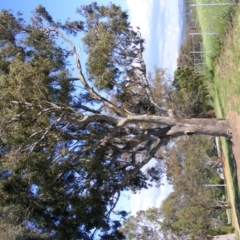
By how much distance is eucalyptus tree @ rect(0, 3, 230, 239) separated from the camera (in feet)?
50.0

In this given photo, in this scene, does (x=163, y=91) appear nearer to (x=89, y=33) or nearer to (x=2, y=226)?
(x=89, y=33)

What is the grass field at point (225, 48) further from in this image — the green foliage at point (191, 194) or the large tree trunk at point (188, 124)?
the green foliage at point (191, 194)

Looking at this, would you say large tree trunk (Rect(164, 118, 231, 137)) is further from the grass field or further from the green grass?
the green grass

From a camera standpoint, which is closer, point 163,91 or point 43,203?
point 43,203

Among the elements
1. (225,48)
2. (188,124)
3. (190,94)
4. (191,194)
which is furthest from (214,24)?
(191,194)

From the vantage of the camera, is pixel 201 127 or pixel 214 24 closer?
pixel 201 127

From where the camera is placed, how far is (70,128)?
56.6 feet

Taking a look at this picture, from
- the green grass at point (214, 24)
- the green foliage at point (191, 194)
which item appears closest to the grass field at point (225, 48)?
the green grass at point (214, 24)

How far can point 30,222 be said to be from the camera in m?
15.5

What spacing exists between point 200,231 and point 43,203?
48.0 feet

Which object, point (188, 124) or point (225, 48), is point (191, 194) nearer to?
point (188, 124)

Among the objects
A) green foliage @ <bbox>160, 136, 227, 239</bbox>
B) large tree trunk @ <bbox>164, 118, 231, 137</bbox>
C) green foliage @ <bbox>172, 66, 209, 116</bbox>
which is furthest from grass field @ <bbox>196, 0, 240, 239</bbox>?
green foliage @ <bbox>172, 66, 209, 116</bbox>

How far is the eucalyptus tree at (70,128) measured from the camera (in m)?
15.2

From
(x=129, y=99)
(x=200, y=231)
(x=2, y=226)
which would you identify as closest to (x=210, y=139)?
(x=200, y=231)
